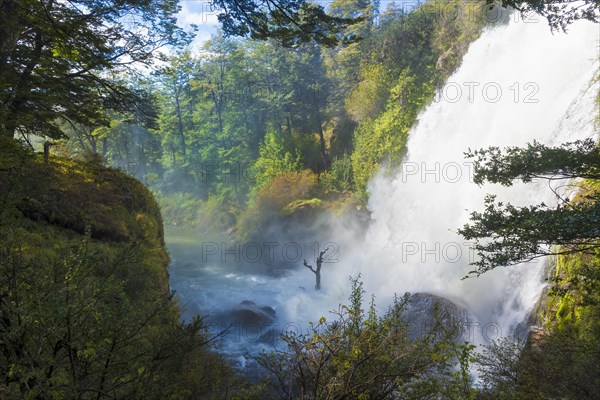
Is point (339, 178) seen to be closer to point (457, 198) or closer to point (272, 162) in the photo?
point (272, 162)

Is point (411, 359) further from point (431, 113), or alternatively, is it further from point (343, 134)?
point (343, 134)

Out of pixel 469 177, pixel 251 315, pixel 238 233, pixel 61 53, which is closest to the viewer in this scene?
pixel 61 53

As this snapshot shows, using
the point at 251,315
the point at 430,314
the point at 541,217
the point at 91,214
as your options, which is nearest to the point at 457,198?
the point at 430,314

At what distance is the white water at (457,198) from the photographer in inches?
445

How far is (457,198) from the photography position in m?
16.0

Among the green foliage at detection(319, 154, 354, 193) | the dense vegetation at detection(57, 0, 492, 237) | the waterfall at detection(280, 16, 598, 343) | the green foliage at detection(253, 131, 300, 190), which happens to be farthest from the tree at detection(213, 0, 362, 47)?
the green foliage at detection(253, 131, 300, 190)

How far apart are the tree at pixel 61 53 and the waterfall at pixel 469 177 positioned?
29.0ft

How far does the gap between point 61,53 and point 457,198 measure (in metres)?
15.7

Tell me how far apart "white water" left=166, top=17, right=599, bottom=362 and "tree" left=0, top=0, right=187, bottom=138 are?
31.4 feet

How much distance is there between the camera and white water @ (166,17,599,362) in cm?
1130

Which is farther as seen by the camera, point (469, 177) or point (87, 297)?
point (469, 177)

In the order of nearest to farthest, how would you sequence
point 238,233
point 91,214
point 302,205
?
point 91,214 < point 302,205 < point 238,233

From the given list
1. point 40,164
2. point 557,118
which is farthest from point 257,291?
point 557,118

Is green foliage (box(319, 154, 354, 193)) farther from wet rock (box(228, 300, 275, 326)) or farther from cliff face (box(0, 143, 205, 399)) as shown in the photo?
cliff face (box(0, 143, 205, 399))
